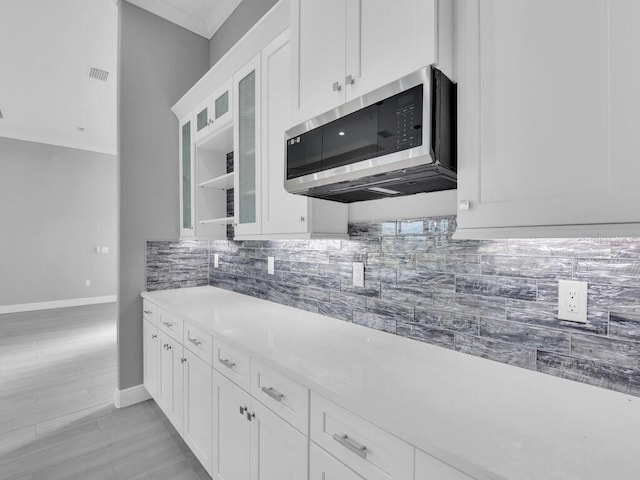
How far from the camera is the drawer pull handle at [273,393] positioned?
1.20 m

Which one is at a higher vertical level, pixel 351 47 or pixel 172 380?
pixel 351 47

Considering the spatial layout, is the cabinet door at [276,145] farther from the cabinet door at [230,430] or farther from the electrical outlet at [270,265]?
the cabinet door at [230,430]

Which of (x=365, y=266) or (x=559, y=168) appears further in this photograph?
(x=365, y=266)

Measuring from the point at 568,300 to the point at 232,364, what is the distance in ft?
4.40

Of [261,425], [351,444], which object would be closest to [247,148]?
[261,425]

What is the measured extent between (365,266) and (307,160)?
62 cm

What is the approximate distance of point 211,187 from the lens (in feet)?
9.25

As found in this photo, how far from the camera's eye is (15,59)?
3.47 meters

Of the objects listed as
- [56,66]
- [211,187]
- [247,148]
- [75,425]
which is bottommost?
[75,425]

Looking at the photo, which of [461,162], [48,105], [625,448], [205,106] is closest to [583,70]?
[461,162]

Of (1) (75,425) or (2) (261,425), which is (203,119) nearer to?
(2) (261,425)

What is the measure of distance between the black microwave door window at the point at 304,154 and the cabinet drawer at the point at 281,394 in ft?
2.73

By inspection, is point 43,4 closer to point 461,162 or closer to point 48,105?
point 48,105

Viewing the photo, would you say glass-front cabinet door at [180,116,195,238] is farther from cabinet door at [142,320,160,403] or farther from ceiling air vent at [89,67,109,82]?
ceiling air vent at [89,67,109,82]
